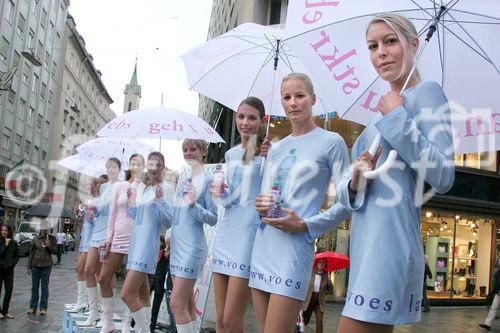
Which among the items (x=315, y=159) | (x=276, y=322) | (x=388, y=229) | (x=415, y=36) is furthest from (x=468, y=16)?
(x=276, y=322)

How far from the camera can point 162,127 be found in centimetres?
644

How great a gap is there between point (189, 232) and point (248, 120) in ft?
4.62

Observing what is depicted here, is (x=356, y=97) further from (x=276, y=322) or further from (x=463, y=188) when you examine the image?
(x=463, y=188)

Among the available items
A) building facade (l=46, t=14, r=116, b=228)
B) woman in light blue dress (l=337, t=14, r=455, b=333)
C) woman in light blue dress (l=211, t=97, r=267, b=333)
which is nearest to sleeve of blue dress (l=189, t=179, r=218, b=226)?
woman in light blue dress (l=211, t=97, r=267, b=333)

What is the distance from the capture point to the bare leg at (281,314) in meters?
2.74

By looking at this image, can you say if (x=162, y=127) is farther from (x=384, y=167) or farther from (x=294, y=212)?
(x=384, y=167)

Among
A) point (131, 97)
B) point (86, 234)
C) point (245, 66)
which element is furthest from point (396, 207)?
point (131, 97)

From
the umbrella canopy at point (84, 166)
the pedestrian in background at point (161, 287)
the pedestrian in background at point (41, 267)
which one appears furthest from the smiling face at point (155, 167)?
the pedestrian in background at point (41, 267)

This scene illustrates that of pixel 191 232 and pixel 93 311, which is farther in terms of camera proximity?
pixel 93 311

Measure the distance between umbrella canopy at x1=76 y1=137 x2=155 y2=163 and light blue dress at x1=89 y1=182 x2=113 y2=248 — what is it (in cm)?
106

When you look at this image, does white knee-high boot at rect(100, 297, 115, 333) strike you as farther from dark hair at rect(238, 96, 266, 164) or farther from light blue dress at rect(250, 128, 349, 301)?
light blue dress at rect(250, 128, 349, 301)

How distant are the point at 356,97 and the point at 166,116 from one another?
12.3 ft

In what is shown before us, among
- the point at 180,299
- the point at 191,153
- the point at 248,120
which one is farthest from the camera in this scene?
the point at 191,153

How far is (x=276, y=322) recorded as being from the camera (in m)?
2.74
